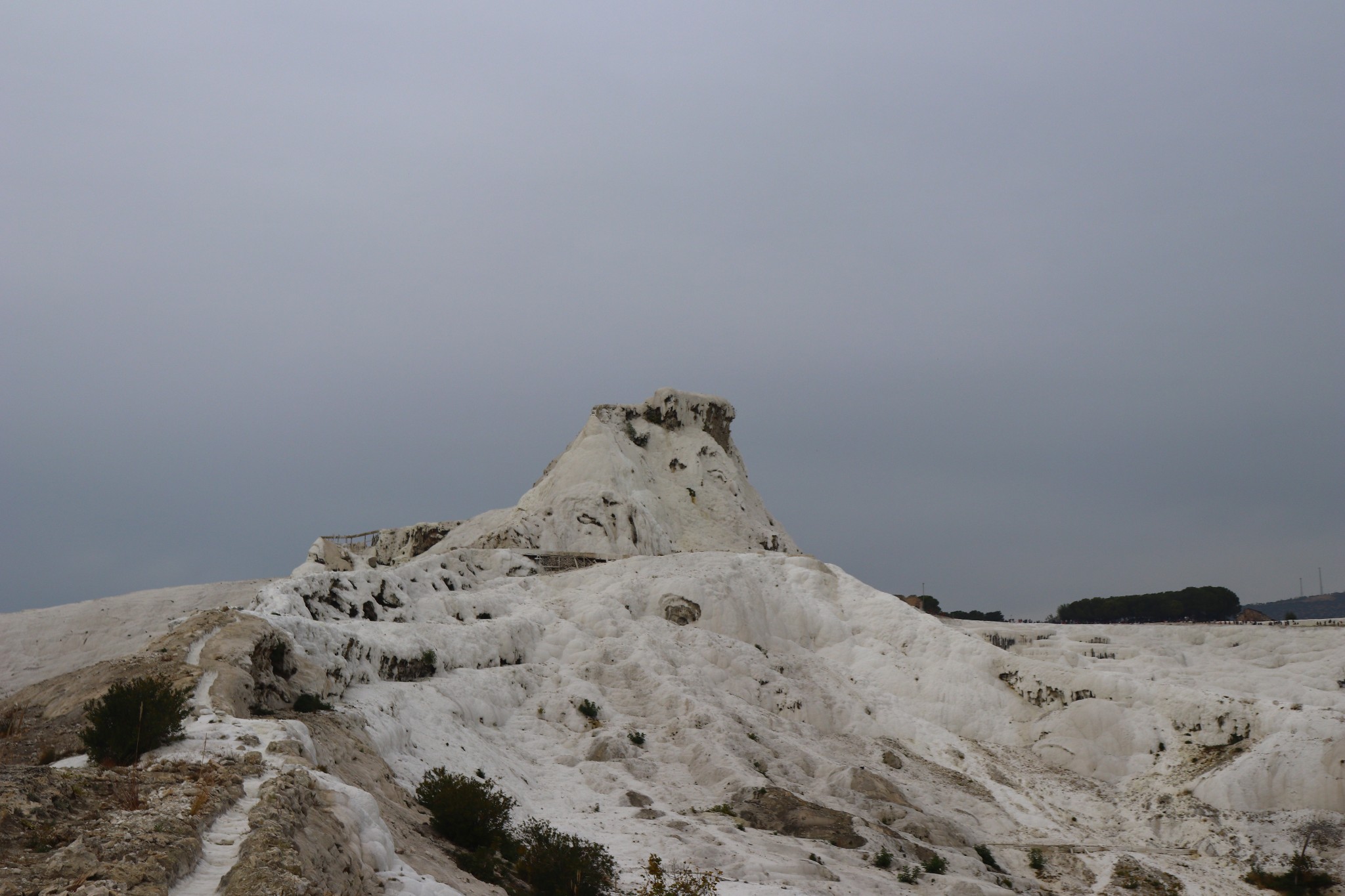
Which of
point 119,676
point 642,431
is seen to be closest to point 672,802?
point 119,676

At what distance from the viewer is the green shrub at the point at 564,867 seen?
1373 centimetres

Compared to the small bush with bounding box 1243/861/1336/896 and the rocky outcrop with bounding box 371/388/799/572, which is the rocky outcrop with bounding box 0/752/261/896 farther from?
the rocky outcrop with bounding box 371/388/799/572

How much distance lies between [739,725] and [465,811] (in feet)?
45.0

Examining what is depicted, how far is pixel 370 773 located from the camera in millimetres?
15344

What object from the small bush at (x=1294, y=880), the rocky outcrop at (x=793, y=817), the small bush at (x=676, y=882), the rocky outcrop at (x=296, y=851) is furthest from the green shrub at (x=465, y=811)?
the small bush at (x=1294, y=880)

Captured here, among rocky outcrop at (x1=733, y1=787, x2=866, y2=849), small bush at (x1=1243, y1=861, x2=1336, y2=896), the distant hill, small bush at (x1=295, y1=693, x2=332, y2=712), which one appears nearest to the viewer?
small bush at (x1=295, y1=693, x2=332, y2=712)

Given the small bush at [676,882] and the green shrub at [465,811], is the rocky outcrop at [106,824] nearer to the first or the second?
the green shrub at [465,811]

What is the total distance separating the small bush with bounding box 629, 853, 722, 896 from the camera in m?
14.0

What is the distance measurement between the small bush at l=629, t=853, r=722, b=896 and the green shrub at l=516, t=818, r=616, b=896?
2.02 feet

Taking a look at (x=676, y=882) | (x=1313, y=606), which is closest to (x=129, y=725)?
(x=676, y=882)

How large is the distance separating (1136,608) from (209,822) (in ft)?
271

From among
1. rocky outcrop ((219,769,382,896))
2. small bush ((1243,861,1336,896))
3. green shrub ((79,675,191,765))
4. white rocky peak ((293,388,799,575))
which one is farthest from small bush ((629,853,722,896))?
white rocky peak ((293,388,799,575))

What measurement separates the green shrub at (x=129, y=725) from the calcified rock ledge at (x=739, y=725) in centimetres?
37

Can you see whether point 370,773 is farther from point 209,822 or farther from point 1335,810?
point 1335,810
